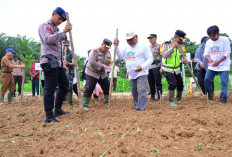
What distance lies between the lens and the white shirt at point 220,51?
5664 mm

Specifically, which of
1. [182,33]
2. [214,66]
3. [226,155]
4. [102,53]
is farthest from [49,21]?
[214,66]

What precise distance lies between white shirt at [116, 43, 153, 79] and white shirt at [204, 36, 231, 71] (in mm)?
2015

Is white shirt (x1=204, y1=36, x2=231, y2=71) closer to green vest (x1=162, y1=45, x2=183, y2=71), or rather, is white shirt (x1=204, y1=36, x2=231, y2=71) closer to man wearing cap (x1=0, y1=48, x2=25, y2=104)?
green vest (x1=162, y1=45, x2=183, y2=71)

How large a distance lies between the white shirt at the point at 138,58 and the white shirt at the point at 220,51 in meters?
2.02

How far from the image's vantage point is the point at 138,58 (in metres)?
4.89

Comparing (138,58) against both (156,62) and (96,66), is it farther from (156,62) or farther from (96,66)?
(156,62)

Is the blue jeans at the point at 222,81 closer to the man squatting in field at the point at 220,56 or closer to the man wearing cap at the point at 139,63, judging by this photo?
the man squatting in field at the point at 220,56

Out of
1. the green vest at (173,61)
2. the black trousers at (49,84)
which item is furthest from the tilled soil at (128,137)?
the green vest at (173,61)

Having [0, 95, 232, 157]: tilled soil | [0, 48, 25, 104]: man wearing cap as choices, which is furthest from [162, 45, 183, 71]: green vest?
[0, 48, 25, 104]: man wearing cap

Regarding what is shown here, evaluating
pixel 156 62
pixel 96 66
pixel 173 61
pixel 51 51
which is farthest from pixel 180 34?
pixel 51 51

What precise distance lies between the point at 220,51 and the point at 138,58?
7.58 ft

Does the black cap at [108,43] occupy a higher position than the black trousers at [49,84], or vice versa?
the black cap at [108,43]

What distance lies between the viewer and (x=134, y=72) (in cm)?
493

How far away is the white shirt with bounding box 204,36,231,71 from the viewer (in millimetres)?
5664
